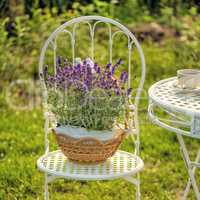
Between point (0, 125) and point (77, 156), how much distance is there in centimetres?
187

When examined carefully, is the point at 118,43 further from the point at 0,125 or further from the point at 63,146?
the point at 63,146

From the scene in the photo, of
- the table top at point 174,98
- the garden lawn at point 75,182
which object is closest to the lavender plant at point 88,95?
the table top at point 174,98

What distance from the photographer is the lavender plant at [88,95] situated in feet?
8.82

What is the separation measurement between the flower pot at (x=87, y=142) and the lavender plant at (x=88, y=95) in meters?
0.04

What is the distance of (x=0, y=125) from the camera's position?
4.53 meters

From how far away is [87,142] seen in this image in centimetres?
272

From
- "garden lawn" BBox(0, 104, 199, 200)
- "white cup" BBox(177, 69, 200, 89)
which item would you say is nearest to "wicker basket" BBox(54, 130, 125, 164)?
"white cup" BBox(177, 69, 200, 89)

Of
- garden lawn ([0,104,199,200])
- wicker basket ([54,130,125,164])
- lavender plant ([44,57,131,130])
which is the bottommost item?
garden lawn ([0,104,199,200])

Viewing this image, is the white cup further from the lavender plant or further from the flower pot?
the flower pot

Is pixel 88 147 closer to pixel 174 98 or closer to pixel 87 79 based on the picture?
pixel 87 79

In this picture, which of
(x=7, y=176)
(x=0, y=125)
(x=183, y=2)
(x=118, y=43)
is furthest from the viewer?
(x=183, y=2)

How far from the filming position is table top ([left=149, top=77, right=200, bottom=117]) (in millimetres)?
2465

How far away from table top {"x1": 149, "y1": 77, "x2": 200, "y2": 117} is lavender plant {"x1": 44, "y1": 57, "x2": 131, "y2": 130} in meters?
0.15

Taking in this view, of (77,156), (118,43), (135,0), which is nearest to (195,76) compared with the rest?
(77,156)
